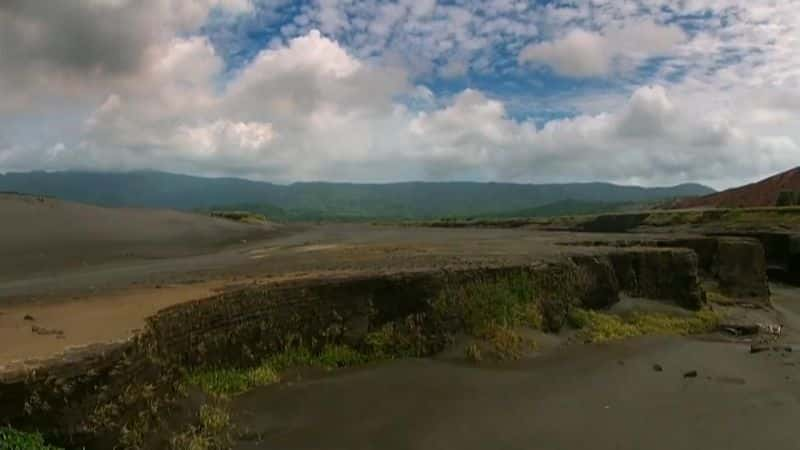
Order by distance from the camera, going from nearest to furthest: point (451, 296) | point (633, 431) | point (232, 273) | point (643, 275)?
point (633, 431)
point (451, 296)
point (232, 273)
point (643, 275)

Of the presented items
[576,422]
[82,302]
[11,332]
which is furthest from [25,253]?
[576,422]

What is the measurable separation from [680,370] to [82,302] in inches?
444

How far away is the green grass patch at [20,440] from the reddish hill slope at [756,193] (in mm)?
97552

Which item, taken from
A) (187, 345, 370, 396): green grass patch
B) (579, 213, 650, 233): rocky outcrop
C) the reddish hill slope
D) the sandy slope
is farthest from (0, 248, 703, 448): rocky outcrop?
the reddish hill slope

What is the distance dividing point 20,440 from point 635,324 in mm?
13315

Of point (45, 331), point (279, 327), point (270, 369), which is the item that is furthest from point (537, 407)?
point (45, 331)

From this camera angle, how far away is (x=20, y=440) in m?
6.18

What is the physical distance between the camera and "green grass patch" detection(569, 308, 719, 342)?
14.3m

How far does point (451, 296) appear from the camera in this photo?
12859mm

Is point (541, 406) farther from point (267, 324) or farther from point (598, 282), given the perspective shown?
point (598, 282)

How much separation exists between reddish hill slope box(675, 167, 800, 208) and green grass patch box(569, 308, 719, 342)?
83.3 m

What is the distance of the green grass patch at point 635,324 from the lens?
1434cm

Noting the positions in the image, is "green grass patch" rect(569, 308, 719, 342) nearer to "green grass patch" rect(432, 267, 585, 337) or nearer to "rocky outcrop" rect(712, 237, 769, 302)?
"green grass patch" rect(432, 267, 585, 337)

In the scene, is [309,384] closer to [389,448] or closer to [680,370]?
[389,448]
